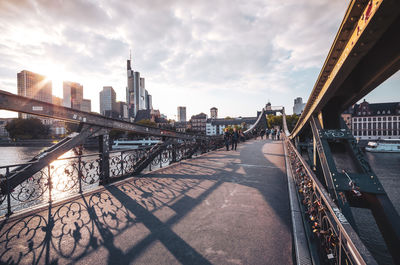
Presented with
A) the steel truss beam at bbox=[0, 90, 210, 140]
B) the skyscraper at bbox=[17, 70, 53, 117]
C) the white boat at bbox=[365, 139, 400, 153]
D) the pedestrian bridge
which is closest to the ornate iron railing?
the pedestrian bridge

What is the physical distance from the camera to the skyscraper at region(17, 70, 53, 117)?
142125 millimetres

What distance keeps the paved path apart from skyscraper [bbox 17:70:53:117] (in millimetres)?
166137

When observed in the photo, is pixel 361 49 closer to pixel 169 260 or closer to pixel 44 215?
pixel 169 260

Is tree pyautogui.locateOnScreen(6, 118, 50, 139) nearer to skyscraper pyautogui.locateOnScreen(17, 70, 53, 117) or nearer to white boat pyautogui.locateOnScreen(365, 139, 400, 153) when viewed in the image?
skyscraper pyautogui.locateOnScreen(17, 70, 53, 117)

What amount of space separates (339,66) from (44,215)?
6764 mm

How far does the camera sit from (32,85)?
495ft

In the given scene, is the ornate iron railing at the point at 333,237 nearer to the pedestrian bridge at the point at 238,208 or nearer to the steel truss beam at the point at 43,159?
the pedestrian bridge at the point at 238,208

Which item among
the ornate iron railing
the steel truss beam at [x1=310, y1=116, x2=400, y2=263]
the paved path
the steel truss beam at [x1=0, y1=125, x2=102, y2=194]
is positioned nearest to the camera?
the ornate iron railing

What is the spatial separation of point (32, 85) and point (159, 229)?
675ft

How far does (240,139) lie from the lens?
2545 centimetres

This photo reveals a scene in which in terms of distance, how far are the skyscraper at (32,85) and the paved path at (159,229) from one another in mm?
166137

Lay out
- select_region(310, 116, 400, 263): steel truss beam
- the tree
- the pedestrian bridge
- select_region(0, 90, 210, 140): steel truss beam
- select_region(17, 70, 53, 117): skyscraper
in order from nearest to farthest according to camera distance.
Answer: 1. the pedestrian bridge
2. select_region(310, 116, 400, 263): steel truss beam
3. select_region(0, 90, 210, 140): steel truss beam
4. the tree
5. select_region(17, 70, 53, 117): skyscraper

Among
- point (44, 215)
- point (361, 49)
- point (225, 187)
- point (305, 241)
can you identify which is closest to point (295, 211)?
point (305, 241)

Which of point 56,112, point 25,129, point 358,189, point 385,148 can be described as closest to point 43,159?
point 56,112
